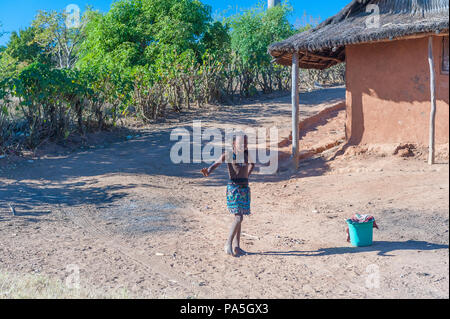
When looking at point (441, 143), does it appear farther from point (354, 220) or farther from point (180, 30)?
point (180, 30)

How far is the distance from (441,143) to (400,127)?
2.73 ft

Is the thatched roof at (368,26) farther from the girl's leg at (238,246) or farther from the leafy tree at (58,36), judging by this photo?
the leafy tree at (58,36)

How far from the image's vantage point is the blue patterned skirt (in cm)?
532

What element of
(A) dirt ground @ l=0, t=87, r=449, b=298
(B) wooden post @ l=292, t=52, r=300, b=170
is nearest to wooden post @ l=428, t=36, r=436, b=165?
(A) dirt ground @ l=0, t=87, r=449, b=298

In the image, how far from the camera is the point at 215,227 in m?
6.58

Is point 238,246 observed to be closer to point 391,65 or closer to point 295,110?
point 295,110

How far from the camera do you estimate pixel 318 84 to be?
2245 cm

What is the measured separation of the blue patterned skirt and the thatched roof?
14.1 feet

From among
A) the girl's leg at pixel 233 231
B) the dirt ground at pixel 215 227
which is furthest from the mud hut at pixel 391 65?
the girl's leg at pixel 233 231

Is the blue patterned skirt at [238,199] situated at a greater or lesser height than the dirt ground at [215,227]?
greater

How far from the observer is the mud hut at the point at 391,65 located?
26.6ft

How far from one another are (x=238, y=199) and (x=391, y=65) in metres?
5.03

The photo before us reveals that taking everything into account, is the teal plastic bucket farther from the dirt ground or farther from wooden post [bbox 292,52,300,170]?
wooden post [bbox 292,52,300,170]

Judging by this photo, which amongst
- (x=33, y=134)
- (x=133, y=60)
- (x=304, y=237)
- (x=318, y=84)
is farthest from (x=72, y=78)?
(x=318, y=84)
